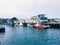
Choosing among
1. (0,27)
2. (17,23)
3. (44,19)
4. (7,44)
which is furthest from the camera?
(17,23)

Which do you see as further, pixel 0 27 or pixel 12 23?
pixel 12 23

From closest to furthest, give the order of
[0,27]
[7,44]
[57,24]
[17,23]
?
[7,44] → [0,27] → [57,24] → [17,23]

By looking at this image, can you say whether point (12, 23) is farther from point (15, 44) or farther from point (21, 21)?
point (15, 44)

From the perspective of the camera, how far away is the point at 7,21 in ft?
124

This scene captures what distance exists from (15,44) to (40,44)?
3.74ft

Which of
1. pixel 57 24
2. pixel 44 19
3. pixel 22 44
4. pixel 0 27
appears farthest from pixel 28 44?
pixel 44 19

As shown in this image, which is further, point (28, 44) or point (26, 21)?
point (26, 21)

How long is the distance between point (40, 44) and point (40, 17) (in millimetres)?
22511

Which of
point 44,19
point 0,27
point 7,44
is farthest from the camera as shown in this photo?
point 44,19

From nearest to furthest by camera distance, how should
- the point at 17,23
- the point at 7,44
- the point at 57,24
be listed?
the point at 7,44, the point at 57,24, the point at 17,23

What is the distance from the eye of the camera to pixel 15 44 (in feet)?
30.4

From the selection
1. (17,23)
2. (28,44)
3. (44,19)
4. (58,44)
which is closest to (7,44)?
(28,44)

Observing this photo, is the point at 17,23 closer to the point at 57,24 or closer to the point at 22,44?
the point at 57,24

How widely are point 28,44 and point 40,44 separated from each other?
21.8 inches
